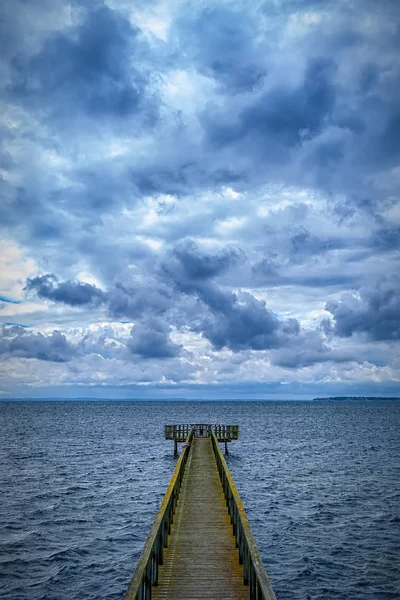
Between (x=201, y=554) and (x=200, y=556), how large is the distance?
120 millimetres

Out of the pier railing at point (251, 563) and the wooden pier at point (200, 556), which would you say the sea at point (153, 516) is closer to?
the wooden pier at point (200, 556)

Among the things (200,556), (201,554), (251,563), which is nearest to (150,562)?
(251,563)

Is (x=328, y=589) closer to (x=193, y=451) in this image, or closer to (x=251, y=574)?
(x=251, y=574)

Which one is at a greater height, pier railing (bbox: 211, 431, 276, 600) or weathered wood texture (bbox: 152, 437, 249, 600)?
pier railing (bbox: 211, 431, 276, 600)

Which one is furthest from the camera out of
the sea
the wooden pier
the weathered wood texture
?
the sea

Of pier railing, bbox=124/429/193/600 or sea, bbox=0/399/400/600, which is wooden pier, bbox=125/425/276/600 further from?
sea, bbox=0/399/400/600

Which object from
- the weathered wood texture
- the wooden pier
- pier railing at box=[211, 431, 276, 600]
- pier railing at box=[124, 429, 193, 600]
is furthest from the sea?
pier railing at box=[124, 429, 193, 600]

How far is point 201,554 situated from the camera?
1157cm

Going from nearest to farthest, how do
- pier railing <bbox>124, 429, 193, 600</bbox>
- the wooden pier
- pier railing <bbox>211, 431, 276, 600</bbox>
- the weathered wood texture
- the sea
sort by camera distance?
pier railing <bbox>124, 429, 193, 600</bbox>
pier railing <bbox>211, 431, 276, 600</bbox>
the wooden pier
the weathered wood texture
the sea

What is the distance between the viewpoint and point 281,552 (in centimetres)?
1847

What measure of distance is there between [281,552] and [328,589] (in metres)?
3.23

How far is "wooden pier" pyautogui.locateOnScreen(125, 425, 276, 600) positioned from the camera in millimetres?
8794

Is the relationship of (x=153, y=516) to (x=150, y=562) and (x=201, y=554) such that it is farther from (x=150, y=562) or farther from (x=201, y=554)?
(x=150, y=562)

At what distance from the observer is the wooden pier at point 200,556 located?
8794 millimetres
